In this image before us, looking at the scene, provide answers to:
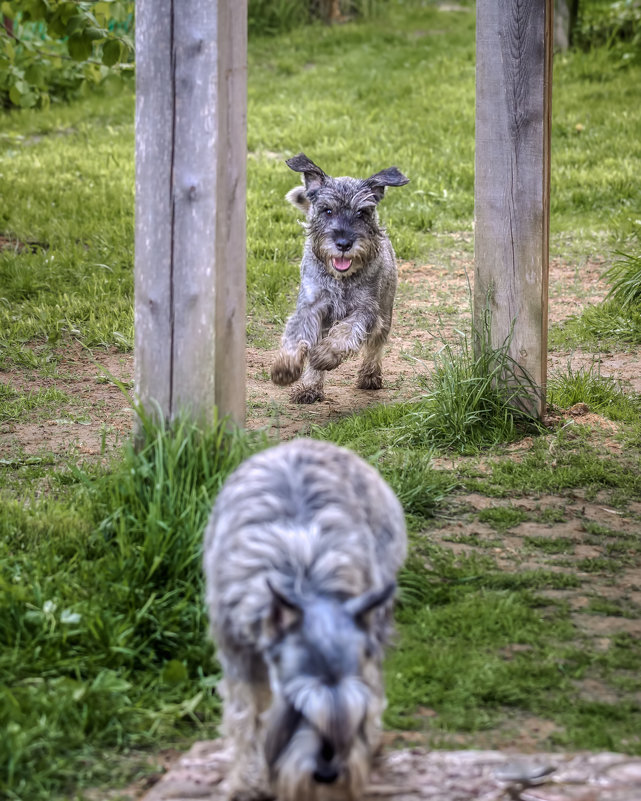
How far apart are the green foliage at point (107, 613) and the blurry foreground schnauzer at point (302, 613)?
57cm

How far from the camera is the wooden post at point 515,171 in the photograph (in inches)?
244

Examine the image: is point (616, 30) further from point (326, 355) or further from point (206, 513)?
point (206, 513)

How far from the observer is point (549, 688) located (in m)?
3.99

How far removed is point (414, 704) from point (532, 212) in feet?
11.4

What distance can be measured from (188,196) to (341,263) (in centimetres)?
309

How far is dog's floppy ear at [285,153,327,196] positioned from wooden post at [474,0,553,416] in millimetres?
1710

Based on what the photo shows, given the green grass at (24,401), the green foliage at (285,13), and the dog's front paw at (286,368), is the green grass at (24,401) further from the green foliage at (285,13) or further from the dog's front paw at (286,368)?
the green foliage at (285,13)

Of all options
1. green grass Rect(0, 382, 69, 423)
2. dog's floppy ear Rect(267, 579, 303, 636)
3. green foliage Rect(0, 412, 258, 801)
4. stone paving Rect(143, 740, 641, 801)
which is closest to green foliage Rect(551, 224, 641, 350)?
green grass Rect(0, 382, 69, 423)

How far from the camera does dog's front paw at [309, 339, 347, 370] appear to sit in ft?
24.6

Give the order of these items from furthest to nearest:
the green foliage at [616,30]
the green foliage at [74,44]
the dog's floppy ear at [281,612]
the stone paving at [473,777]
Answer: the green foliage at [616,30] < the green foliage at [74,44] < the stone paving at [473,777] < the dog's floppy ear at [281,612]

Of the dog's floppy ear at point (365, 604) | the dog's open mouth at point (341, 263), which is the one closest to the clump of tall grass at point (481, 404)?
the dog's open mouth at point (341, 263)

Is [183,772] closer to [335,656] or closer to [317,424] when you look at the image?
[335,656]

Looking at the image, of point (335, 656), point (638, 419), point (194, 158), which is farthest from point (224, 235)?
point (638, 419)

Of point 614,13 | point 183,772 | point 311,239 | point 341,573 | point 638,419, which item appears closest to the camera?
point 341,573
